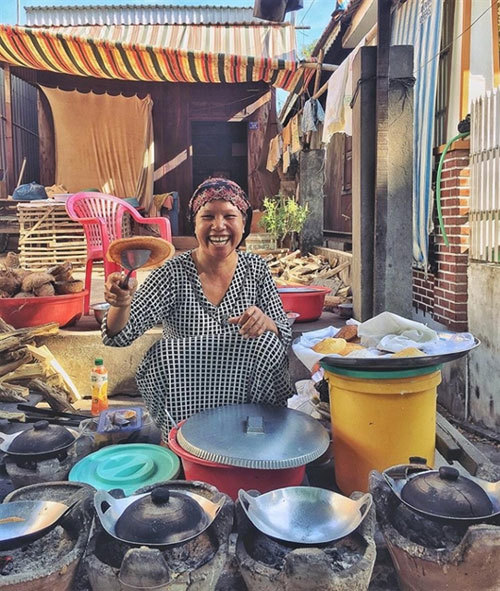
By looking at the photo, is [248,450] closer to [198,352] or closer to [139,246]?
[198,352]

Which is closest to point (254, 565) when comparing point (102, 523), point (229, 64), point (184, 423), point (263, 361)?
point (102, 523)

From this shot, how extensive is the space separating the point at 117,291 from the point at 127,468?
0.72 metres

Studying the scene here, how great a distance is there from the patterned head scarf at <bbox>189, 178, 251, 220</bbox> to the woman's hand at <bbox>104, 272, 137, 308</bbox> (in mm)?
567

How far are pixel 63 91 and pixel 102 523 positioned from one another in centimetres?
1168

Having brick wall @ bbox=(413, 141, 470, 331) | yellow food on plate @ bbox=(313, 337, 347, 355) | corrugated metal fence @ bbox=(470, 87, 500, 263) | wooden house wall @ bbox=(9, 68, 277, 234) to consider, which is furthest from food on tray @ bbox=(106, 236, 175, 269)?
wooden house wall @ bbox=(9, 68, 277, 234)

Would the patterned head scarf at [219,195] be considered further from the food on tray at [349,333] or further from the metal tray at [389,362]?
the metal tray at [389,362]

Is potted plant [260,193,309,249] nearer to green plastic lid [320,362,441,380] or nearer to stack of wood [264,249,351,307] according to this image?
stack of wood [264,249,351,307]

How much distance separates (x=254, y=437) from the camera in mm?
1997

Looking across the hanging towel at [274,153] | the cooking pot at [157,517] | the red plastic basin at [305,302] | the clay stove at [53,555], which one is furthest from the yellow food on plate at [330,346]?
the hanging towel at [274,153]

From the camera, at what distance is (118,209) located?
573 cm

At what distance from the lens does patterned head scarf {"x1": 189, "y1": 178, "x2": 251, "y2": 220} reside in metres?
2.53

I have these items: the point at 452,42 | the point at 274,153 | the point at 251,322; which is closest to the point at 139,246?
the point at 251,322

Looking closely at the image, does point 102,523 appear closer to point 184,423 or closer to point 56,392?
point 184,423

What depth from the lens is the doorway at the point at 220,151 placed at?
46.2 ft
